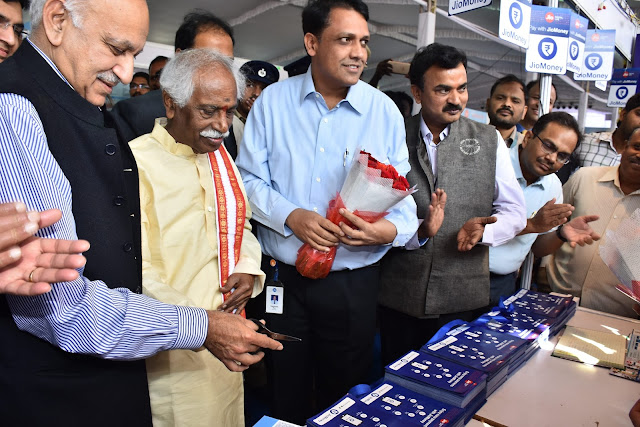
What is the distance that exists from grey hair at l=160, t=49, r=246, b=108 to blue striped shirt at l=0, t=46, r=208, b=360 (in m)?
0.57

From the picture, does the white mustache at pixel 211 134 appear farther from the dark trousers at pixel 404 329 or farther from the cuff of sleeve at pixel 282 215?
the dark trousers at pixel 404 329

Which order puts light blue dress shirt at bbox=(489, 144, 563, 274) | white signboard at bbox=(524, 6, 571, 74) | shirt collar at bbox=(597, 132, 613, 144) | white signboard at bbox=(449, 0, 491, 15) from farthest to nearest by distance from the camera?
white signboard at bbox=(524, 6, 571, 74), shirt collar at bbox=(597, 132, 613, 144), white signboard at bbox=(449, 0, 491, 15), light blue dress shirt at bbox=(489, 144, 563, 274)

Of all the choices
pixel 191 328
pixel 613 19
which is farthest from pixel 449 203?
pixel 613 19

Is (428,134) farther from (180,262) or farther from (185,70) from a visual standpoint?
(180,262)

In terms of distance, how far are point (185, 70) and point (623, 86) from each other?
10.2 metres

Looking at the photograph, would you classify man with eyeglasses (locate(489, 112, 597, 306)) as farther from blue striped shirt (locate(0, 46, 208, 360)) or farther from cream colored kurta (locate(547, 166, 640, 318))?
blue striped shirt (locate(0, 46, 208, 360))

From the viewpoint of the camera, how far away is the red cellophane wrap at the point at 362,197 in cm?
162

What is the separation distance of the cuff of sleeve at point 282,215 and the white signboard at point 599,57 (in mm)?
Answer: 6894

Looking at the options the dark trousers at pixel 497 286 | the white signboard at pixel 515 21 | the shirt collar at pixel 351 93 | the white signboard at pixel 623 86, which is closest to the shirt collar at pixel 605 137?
the white signboard at pixel 515 21

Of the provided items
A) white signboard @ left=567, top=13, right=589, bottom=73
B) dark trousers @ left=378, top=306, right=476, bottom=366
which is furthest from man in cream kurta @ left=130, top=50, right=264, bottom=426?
white signboard @ left=567, top=13, right=589, bottom=73

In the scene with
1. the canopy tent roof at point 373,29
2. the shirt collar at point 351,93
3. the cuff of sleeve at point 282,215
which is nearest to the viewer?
the cuff of sleeve at point 282,215

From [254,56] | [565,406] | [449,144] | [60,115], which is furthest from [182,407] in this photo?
[254,56]

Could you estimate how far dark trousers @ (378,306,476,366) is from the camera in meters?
2.30

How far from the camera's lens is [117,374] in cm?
125
